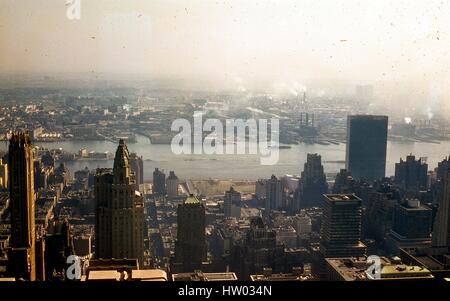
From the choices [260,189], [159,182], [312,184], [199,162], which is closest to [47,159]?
[159,182]

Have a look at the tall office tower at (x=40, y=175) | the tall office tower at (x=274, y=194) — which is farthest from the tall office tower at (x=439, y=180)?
the tall office tower at (x=40, y=175)

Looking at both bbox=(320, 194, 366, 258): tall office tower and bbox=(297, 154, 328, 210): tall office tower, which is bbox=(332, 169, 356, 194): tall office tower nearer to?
bbox=(320, 194, 366, 258): tall office tower

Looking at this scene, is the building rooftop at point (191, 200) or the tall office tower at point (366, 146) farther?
the tall office tower at point (366, 146)

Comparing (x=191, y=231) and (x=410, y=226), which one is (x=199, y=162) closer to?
(x=191, y=231)

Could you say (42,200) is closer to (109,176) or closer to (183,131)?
(109,176)

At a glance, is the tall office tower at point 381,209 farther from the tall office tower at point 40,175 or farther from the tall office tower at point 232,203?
the tall office tower at point 40,175

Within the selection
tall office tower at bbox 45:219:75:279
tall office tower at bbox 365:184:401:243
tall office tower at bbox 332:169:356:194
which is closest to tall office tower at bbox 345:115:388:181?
tall office tower at bbox 332:169:356:194

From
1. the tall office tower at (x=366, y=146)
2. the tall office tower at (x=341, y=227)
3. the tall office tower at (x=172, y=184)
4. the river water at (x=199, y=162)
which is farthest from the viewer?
the tall office tower at (x=366, y=146)

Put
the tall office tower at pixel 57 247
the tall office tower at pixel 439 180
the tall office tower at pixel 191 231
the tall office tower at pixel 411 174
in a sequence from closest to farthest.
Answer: the tall office tower at pixel 57 247
the tall office tower at pixel 191 231
the tall office tower at pixel 439 180
the tall office tower at pixel 411 174
